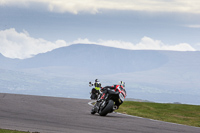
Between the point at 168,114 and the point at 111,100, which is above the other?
the point at 111,100

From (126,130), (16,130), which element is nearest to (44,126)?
(16,130)

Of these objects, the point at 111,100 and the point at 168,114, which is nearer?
the point at 111,100

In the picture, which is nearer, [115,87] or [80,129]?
[80,129]

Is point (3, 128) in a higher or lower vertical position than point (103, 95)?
lower

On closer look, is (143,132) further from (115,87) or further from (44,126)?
(115,87)

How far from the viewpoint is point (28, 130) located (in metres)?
12.5

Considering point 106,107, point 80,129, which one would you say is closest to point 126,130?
point 80,129

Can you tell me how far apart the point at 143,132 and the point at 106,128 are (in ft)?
4.03

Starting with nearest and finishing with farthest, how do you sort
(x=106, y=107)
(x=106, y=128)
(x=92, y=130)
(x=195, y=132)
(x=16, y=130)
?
1. (x=16, y=130)
2. (x=92, y=130)
3. (x=106, y=128)
4. (x=195, y=132)
5. (x=106, y=107)

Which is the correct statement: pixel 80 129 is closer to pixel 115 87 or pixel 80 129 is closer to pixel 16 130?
pixel 16 130

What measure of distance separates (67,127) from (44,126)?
709 mm

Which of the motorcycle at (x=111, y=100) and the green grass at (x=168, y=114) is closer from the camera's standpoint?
the motorcycle at (x=111, y=100)

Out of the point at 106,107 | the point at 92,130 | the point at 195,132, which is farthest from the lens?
the point at 106,107

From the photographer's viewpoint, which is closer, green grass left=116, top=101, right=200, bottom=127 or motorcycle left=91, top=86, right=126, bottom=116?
motorcycle left=91, top=86, right=126, bottom=116
